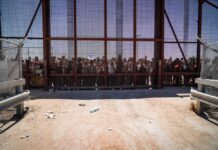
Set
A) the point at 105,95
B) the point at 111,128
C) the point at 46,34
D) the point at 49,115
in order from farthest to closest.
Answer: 1. the point at 46,34
2. the point at 105,95
3. the point at 49,115
4. the point at 111,128

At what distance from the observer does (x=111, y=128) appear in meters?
5.71

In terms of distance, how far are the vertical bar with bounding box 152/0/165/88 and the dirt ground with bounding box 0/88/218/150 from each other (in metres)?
4.79

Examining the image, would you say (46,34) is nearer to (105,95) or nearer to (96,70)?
(96,70)

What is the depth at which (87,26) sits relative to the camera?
41.8 feet

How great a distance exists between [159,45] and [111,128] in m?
8.48

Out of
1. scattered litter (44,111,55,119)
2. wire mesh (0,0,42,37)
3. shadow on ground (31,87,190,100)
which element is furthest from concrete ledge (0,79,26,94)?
wire mesh (0,0,42,37)

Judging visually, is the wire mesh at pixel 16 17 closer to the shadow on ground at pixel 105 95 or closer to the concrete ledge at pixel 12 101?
the shadow on ground at pixel 105 95

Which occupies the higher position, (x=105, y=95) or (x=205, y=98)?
(x=205, y=98)

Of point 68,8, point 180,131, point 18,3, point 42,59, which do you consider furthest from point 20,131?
point 18,3

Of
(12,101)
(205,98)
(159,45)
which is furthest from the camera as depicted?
(159,45)

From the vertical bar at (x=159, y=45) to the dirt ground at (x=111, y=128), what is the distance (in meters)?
4.79

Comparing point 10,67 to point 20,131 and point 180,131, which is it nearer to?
point 20,131

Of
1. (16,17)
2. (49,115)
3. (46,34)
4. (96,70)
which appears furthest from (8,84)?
(16,17)

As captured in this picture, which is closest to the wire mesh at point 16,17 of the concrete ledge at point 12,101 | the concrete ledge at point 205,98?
the concrete ledge at point 12,101
